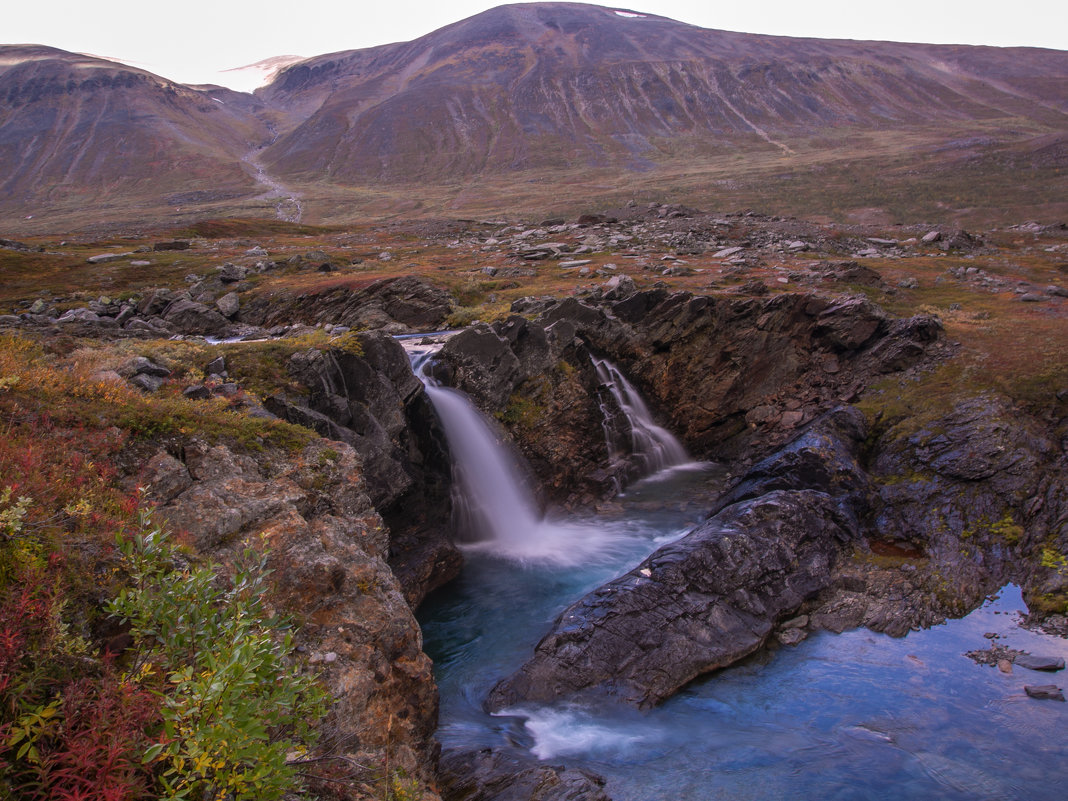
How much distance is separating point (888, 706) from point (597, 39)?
220506 mm

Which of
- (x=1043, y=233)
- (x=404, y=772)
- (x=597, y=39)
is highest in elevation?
(x=597, y=39)

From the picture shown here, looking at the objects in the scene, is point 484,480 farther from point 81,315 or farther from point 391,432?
point 81,315

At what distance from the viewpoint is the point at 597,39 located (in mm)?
195375

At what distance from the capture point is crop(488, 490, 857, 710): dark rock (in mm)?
12625

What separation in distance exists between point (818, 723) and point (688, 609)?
10.7 ft

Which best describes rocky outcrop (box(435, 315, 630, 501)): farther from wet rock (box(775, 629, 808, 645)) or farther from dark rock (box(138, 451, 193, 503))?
dark rock (box(138, 451, 193, 503))

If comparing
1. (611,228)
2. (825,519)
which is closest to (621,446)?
(825,519)

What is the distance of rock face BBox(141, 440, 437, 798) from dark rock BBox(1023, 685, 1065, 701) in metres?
11.5

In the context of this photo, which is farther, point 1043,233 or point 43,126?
point 43,126

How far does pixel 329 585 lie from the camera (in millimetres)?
8406

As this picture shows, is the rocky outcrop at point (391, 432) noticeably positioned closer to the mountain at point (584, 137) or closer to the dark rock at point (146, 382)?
the dark rock at point (146, 382)

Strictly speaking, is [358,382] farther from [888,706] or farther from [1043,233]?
[1043,233]

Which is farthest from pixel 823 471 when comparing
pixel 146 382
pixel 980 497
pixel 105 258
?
pixel 105 258

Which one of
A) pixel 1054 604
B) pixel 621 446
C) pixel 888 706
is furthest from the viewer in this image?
pixel 621 446
